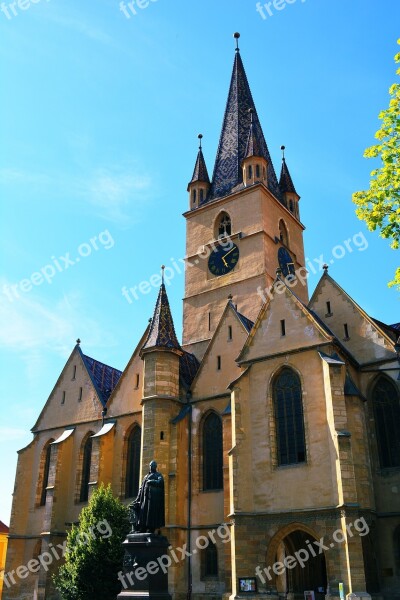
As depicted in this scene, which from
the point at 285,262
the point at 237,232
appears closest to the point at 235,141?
the point at 237,232

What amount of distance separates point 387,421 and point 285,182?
25.2 metres

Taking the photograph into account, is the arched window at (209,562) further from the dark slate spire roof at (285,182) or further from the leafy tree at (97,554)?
the dark slate spire roof at (285,182)

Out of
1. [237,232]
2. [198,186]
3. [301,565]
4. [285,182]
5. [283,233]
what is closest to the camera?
[301,565]

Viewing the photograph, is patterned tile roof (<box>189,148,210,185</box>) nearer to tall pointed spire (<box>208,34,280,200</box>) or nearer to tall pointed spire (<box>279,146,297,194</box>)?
tall pointed spire (<box>208,34,280,200</box>)

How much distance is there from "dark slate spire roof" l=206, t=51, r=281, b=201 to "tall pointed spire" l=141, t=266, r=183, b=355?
40.7 ft

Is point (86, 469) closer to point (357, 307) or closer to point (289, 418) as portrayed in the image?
point (289, 418)

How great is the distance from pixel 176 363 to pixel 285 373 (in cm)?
673

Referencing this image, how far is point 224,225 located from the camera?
128 feet

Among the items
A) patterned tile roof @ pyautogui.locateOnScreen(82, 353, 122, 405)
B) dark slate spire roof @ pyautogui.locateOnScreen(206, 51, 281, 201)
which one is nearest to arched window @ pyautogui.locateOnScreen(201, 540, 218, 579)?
patterned tile roof @ pyautogui.locateOnScreen(82, 353, 122, 405)

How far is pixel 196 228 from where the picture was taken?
40.1 m

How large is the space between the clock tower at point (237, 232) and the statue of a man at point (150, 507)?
17.9m

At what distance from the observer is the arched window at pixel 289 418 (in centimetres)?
2223

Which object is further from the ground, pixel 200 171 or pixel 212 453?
pixel 200 171

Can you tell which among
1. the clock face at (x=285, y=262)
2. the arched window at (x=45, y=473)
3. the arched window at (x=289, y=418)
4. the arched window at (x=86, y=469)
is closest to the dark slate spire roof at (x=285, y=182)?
the clock face at (x=285, y=262)
